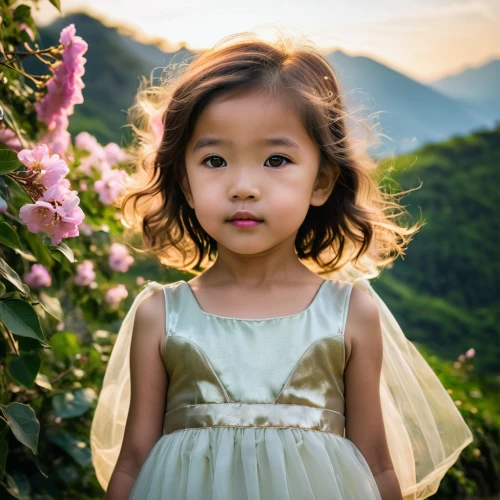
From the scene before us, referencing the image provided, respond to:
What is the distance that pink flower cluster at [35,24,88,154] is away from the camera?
219 centimetres

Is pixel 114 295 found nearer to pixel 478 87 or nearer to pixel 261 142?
pixel 261 142

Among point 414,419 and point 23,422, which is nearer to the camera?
point 23,422

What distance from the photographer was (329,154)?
6.41 ft

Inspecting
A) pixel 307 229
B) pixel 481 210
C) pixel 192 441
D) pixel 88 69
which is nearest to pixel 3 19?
pixel 307 229

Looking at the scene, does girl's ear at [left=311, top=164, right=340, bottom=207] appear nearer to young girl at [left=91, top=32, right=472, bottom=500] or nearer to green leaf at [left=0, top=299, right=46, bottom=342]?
young girl at [left=91, top=32, right=472, bottom=500]

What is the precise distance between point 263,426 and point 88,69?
175 inches

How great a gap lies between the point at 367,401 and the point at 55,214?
89cm

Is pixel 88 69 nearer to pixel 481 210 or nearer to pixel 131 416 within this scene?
pixel 481 210

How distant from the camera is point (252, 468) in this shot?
5.62ft

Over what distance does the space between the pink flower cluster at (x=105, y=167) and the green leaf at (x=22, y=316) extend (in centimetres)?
125

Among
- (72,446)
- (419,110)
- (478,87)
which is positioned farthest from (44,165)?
(478,87)

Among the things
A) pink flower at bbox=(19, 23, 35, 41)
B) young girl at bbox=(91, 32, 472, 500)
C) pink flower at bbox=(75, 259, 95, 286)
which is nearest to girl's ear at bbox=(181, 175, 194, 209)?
young girl at bbox=(91, 32, 472, 500)

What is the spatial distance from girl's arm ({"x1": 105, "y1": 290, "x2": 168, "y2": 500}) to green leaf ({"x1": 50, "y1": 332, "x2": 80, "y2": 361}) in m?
0.80

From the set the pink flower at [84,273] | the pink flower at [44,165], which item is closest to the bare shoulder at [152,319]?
the pink flower at [44,165]
